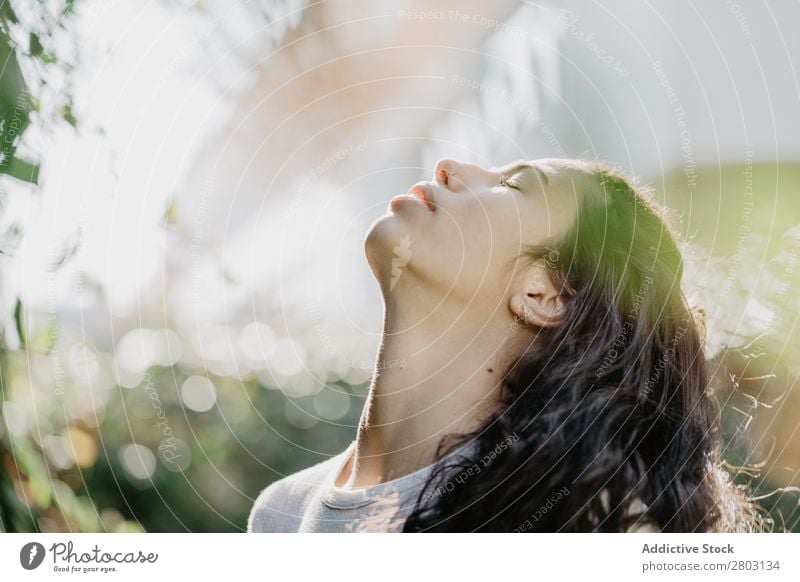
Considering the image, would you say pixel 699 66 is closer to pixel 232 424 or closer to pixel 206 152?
pixel 206 152

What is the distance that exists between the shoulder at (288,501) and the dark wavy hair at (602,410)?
138mm

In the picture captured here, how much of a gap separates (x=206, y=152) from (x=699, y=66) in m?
0.74

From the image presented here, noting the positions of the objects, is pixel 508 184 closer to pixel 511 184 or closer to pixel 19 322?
pixel 511 184

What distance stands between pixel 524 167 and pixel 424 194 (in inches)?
4.9

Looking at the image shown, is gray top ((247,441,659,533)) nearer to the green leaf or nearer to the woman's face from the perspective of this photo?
the woman's face

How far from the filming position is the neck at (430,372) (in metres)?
0.88

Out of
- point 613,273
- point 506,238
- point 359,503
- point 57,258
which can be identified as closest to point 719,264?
point 613,273

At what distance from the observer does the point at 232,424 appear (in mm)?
1982

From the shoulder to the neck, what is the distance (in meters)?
0.07

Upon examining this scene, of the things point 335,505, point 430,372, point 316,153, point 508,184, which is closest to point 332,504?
point 335,505

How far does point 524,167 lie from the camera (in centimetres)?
90
